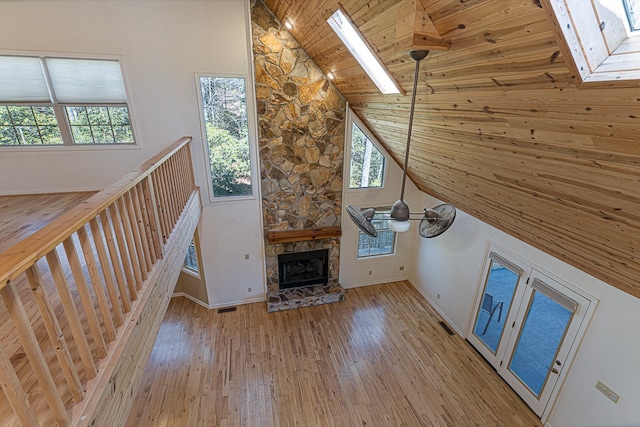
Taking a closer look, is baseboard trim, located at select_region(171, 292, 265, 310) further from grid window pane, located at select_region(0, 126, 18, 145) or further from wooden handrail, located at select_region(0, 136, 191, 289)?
wooden handrail, located at select_region(0, 136, 191, 289)

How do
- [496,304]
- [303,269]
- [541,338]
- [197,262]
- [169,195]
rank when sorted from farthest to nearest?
[303,269] → [197,262] → [496,304] → [541,338] → [169,195]

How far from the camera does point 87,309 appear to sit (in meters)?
1.50

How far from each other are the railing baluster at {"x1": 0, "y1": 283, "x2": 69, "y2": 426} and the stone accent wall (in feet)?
14.4

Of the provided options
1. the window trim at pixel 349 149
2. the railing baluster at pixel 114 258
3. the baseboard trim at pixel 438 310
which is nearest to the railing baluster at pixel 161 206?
the railing baluster at pixel 114 258

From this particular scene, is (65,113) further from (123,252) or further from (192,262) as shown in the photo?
(123,252)

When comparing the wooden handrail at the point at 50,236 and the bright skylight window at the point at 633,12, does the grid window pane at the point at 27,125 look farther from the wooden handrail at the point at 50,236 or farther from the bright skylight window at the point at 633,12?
the bright skylight window at the point at 633,12

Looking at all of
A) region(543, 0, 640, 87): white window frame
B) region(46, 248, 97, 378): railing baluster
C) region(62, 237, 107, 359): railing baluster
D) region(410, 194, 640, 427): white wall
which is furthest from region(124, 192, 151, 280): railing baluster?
region(410, 194, 640, 427): white wall

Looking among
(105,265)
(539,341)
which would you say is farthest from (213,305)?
(539,341)

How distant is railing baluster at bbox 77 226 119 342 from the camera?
153 cm

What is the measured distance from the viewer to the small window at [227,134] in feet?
15.6

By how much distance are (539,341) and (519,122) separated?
3.45 m

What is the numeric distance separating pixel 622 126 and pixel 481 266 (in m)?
3.72

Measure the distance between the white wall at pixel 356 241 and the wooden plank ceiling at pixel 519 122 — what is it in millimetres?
1914

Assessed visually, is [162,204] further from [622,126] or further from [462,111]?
[622,126]
